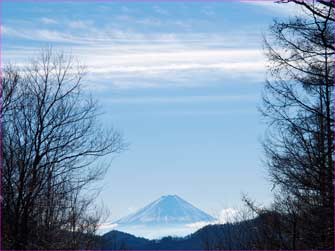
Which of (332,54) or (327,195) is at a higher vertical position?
(332,54)

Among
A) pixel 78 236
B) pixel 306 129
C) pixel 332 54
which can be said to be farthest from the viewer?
pixel 78 236

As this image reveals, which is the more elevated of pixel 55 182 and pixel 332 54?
pixel 332 54

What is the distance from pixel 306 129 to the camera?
1814 cm

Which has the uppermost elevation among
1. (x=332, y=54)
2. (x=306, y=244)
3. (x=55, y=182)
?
(x=332, y=54)

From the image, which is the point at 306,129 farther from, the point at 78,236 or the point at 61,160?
the point at 78,236

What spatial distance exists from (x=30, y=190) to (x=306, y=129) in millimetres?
7752

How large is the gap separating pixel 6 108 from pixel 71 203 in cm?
469

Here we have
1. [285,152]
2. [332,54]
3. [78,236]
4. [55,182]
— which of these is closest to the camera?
[332,54]

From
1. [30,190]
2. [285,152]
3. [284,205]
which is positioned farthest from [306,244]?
[30,190]

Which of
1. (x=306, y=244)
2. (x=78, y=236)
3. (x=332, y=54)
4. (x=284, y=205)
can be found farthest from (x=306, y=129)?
(x=78, y=236)

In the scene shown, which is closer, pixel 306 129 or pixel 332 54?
pixel 332 54

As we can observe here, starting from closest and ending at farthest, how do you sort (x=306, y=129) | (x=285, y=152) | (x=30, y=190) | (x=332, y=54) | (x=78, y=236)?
(x=332, y=54) < (x=306, y=129) < (x=30, y=190) < (x=285, y=152) < (x=78, y=236)

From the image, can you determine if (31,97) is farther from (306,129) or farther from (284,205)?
(284,205)

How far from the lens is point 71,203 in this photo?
940 inches
